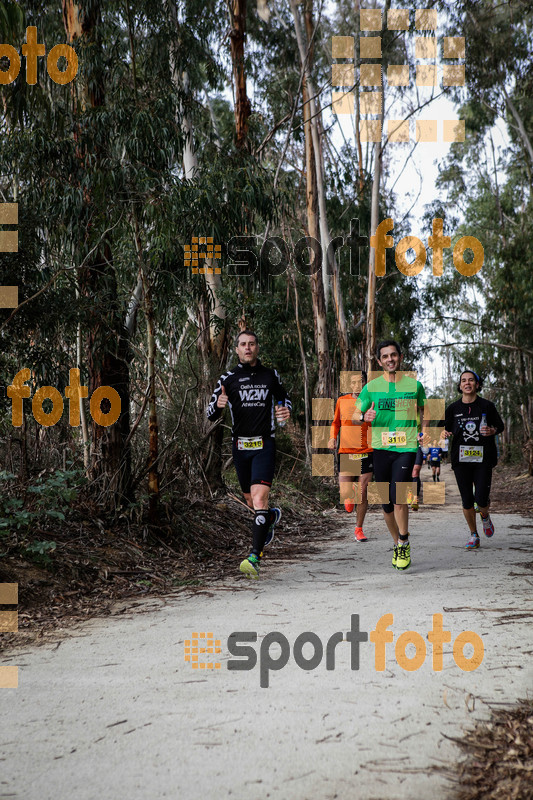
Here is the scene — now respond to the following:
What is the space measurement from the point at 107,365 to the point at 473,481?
411 centimetres

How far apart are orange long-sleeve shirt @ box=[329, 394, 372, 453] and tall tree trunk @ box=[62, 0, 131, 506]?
259 cm

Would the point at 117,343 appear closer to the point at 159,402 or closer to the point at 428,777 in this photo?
the point at 159,402

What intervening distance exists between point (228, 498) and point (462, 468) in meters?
3.39

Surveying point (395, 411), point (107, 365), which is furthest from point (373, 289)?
point (395, 411)

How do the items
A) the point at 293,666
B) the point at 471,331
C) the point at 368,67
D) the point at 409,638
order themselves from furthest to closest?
1. the point at 471,331
2. the point at 368,67
3. the point at 409,638
4. the point at 293,666

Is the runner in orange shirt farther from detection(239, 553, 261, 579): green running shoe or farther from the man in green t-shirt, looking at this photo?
detection(239, 553, 261, 579): green running shoe

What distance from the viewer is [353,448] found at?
9.30 metres

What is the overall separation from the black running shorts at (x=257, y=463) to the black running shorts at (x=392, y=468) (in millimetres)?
976

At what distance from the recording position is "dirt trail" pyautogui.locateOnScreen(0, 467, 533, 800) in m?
2.62

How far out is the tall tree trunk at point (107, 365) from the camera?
25.8 ft


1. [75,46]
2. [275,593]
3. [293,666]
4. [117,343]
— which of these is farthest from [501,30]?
[293,666]

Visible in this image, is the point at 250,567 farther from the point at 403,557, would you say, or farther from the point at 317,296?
the point at 317,296

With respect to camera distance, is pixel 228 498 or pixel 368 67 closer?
pixel 228 498

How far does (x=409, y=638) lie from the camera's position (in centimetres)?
425
